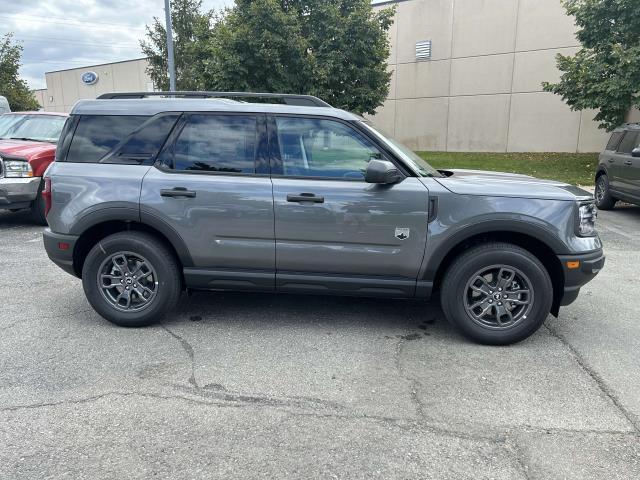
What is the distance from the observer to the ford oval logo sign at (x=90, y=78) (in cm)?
3969

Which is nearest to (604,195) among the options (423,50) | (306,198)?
(306,198)

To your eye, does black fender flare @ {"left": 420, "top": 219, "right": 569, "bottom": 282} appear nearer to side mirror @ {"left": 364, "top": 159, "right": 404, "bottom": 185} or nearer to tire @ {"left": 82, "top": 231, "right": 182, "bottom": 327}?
side mirror @ {"left": 364, "top": 159, "right": 404, "bottom": 185}

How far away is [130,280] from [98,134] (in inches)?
49.6

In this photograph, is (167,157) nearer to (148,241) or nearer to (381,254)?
(148,241)

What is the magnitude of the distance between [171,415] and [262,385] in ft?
2.03

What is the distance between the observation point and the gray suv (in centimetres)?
378

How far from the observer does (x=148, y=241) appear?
4109 millimetres

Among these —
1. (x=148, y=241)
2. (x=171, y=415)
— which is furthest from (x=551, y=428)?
(x=148, y=241)

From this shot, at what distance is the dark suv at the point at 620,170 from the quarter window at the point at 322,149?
6.88 metres

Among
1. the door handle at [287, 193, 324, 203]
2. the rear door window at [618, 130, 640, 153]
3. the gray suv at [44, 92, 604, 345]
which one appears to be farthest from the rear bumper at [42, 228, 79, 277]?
the rear door window at [618, 130, 640, 153]

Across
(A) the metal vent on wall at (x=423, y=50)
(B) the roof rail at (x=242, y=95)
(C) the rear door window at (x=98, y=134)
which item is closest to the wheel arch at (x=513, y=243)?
(B) the roof rail at (x=242, y=95)

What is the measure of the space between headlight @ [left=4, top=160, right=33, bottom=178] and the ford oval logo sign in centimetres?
3643

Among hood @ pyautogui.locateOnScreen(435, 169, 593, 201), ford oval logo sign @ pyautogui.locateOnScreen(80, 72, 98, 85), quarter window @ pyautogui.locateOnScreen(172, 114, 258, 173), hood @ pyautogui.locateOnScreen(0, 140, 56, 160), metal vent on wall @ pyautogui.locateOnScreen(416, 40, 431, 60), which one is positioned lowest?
hood @ pyautogui.locateOnScreen(435, 169, 593, 201)

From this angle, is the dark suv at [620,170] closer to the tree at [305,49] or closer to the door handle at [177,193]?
the tree at [305,49]
